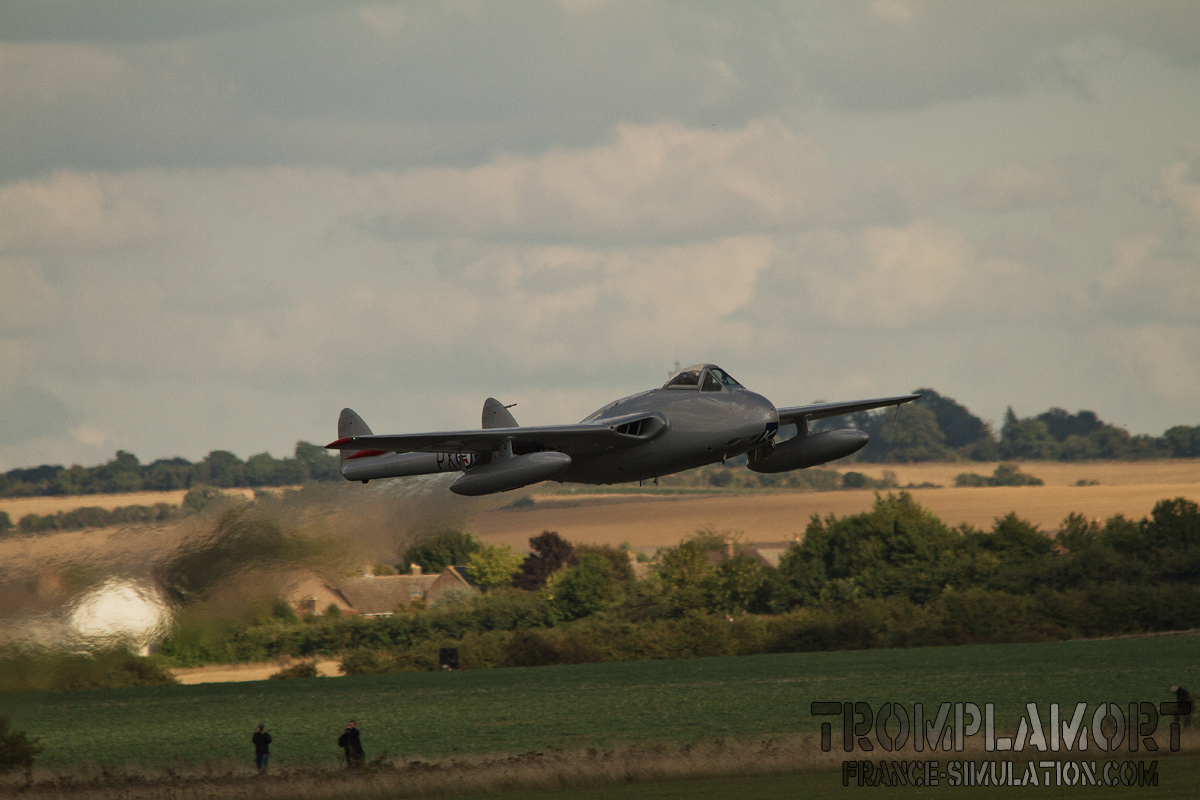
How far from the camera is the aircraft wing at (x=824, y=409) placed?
39.8 m

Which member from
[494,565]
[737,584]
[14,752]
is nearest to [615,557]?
[737,584]

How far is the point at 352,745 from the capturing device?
60188mm

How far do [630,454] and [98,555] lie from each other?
21.6 metres

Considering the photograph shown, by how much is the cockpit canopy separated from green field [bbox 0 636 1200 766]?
47015 mm

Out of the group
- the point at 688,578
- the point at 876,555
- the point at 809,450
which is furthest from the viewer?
the point at 876,555

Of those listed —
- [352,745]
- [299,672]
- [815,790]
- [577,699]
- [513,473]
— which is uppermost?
[513,473]

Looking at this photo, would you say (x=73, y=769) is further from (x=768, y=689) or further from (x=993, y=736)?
(x=768, y=689)

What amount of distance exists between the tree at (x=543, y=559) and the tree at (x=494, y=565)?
4.22ft

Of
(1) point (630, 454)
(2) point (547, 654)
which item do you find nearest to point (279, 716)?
(2) point (547, 654)

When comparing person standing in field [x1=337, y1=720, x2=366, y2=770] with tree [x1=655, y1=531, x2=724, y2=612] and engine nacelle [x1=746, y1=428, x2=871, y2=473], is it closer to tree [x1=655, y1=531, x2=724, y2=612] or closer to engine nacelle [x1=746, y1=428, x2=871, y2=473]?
engine nacelle [x1=746, y1=428, x2=871, y2=473]

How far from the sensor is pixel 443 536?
5119 centimetres

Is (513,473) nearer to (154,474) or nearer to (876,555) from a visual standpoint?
(154,474)

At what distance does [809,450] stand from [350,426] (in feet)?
42.8

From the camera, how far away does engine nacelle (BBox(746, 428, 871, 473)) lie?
127 ft
